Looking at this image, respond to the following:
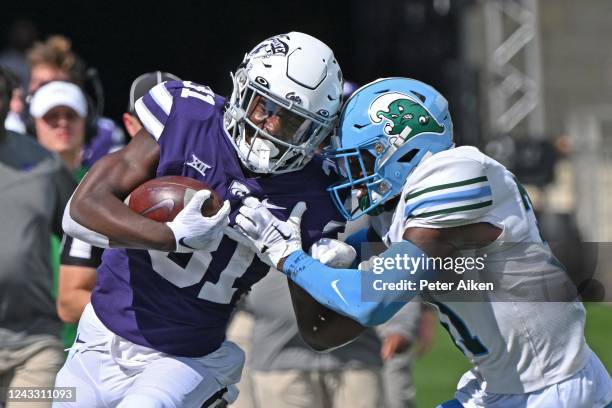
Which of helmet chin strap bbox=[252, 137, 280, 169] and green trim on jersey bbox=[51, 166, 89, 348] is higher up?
helmet chin strap bbox=[252, 137, 280, 169]

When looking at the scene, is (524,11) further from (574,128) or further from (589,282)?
(589,282)

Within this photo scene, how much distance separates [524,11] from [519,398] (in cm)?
1073

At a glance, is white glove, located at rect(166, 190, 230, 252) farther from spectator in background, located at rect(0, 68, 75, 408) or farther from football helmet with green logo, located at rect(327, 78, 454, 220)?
spectator in background, located at rect(0, 68, 75, 408)

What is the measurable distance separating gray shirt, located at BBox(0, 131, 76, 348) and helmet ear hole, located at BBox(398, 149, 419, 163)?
79.4 inches

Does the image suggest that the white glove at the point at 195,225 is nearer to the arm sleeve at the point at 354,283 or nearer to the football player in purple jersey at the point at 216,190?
the football player in purple jersey at the point at 216,190

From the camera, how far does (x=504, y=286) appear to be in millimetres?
3641

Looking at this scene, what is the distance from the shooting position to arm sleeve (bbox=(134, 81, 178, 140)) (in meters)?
3.75

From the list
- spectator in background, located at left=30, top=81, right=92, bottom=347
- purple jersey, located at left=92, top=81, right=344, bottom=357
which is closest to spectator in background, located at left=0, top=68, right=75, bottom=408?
spectator in background, located at left=30, top=81, right=92, bottom=347

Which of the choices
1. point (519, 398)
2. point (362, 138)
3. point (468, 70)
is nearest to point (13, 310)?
point (362, 138)

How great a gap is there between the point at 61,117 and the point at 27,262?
1.33 meters

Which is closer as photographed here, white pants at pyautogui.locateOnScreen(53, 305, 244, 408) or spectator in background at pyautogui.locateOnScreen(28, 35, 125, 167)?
white pants at pyautogui.locateOnScreen(53, 305, 244, 408)

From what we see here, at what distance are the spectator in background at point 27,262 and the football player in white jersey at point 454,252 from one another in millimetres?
1665

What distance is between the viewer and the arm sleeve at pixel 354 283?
350 centimetres

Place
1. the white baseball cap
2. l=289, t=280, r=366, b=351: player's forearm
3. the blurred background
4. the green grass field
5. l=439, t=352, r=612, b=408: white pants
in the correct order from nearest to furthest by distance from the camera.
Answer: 1. l=439, t=352, r=612, b=408: white pants
2. l=289, t=280, r=366, b=351: player's forearm
3. the white baseball cap
4. the green grass field
5. the blurred background
